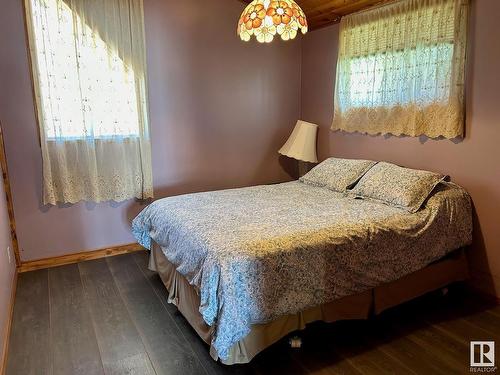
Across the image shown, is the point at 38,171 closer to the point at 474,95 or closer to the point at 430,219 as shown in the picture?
the point at 430,219

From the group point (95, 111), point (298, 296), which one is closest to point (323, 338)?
point (298, 296)

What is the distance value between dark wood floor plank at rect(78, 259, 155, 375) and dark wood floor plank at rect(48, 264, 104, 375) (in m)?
0.04

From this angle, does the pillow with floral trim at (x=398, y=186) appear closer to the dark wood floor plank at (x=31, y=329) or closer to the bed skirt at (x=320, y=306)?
the bed skirt at (x=320, y=306)

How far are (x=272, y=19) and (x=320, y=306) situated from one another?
5.64 ft

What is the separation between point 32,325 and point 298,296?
1.75 metres

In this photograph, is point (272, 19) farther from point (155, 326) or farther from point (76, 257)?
point (76, 257)

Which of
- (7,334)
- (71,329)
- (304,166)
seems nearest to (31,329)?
(7,334)

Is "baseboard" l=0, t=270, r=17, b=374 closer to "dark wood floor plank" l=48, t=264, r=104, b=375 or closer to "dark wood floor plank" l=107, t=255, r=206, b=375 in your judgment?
"dark wood floor plank" l=48, t=264, r=104, b=375

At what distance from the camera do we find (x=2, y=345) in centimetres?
203

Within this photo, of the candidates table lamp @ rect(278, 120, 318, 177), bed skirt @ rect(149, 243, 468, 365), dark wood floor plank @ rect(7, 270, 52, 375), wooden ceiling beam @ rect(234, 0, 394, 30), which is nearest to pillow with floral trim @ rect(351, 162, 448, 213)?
bed skirt @ rect(149, 243, 468, 365)

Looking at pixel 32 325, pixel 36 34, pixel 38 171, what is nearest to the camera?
pixel 32 325

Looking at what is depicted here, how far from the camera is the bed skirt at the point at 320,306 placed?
1.94 m

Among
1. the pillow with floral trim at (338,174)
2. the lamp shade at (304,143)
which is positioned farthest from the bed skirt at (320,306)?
the lamp shade at (304,143)

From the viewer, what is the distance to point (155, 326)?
236 cm
